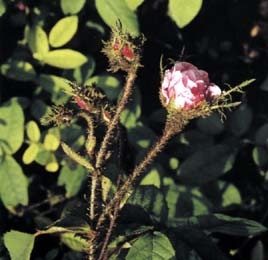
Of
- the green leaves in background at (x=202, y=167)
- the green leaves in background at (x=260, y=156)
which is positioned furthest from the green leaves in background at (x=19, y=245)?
the green leaves in background at (x=260, y=156)

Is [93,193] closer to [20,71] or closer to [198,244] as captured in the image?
[198,244]

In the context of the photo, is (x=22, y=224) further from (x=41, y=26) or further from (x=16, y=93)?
(x=41, y=26)

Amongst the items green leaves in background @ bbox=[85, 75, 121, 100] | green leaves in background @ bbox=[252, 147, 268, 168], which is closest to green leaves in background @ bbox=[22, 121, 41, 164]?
green leaves in background @ bbox=[85, 75, 121, 100]

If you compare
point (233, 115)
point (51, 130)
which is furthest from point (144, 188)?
point (233, 115)

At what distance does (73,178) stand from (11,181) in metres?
0.21

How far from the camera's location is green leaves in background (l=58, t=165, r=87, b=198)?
1.81 meters

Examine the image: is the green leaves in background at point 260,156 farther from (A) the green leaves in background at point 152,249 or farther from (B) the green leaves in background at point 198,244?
(A) the green leaves in background at point 152,249

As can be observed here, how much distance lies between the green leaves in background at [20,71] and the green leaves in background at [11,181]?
9.8 inches

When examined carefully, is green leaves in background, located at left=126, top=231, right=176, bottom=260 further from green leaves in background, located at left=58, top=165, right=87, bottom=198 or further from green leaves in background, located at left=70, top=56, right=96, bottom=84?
green leaves in background, located at left=70, top=56, right=96, bottom=84

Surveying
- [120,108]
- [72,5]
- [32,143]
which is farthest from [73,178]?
[120,108]

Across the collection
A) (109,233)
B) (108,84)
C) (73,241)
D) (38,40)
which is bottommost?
(73,241)

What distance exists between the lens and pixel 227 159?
1.82 metres

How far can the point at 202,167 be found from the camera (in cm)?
179

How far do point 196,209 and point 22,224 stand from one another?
2.00 ft
